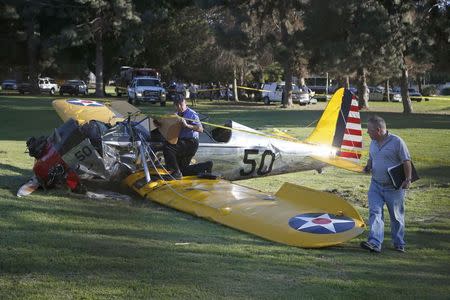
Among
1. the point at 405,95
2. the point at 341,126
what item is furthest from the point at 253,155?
the point at 405,95

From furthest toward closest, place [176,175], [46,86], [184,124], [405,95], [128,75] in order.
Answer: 1. [46,86]
2. [128,75]
3. [405,95]
4. [176,175]
5. [184,124]

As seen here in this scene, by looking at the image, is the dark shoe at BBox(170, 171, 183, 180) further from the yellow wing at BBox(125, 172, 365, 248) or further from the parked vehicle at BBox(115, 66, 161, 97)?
the parked vehicle at BBox(115, 66, 161, 97)

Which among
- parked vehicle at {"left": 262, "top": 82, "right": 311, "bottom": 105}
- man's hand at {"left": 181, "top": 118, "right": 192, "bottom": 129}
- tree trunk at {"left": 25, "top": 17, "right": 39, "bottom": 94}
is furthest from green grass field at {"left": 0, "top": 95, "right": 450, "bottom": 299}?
tree trunk at {"left": 25, "top": 17, "right": 39, "bottom": 94}

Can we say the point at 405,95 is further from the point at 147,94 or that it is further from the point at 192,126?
the point at 192,126

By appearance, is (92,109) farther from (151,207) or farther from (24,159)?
(151,207)

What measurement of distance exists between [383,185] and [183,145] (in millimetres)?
4174

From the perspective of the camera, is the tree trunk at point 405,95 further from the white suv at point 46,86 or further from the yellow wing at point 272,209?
the white suv at point 46,86

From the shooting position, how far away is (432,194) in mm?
12258

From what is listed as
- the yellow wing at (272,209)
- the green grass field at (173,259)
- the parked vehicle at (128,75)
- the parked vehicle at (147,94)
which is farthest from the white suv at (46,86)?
the yellow wing at (272,209)

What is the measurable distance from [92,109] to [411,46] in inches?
1207

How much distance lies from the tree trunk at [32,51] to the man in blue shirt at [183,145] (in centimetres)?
5421

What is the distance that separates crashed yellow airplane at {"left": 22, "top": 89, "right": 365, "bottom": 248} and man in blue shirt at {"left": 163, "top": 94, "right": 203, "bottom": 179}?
0.30 m

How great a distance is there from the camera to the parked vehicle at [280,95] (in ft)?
194

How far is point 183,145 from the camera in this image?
34.3ft
